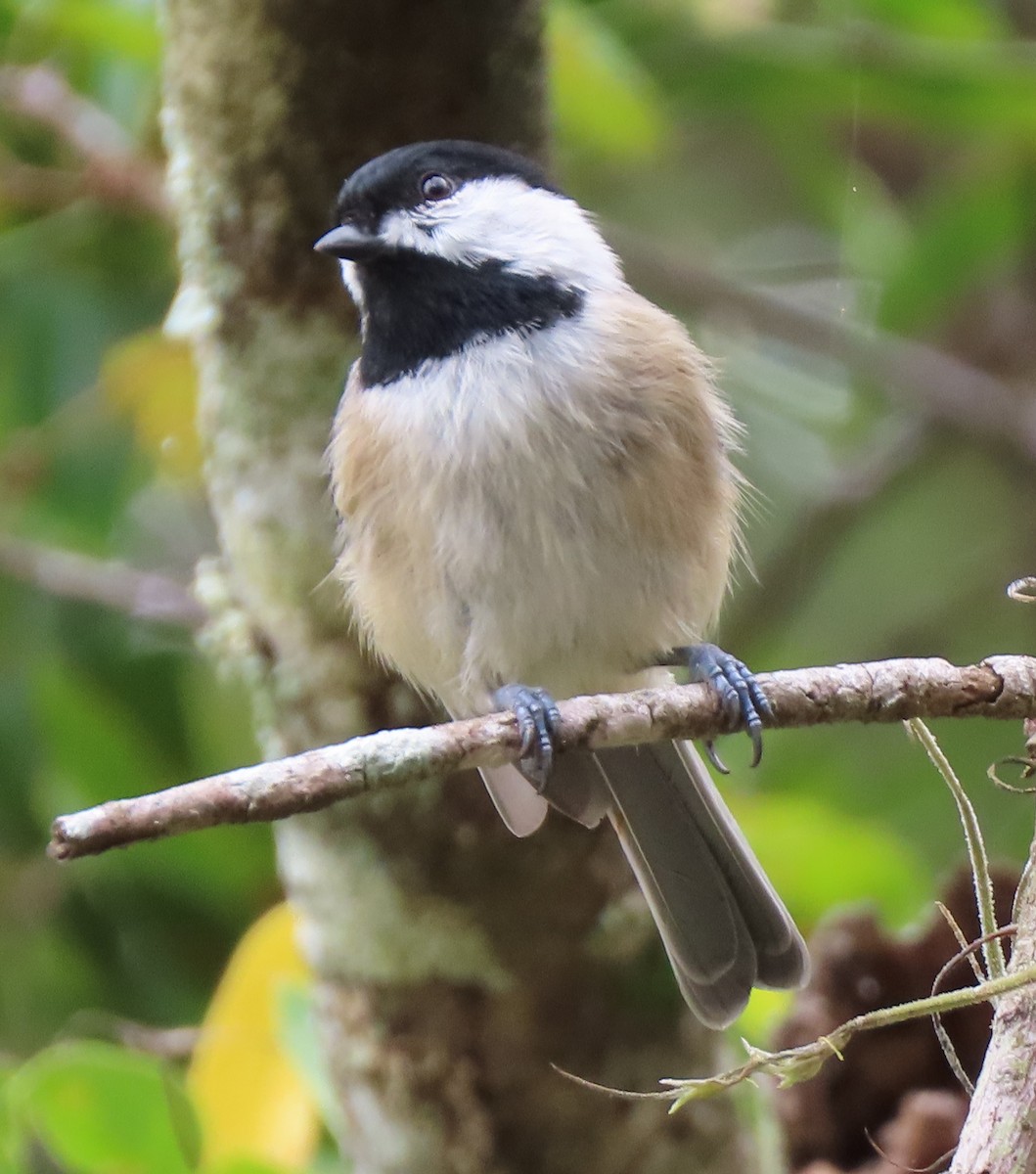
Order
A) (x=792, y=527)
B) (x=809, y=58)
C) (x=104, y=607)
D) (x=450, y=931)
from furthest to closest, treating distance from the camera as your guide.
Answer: (x=792, y=527)
(x=809, y=58)
(x=104, y=607)
(x=450, y=931)

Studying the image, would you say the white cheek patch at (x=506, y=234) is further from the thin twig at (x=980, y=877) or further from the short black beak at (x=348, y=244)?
the thin twig at (x=980, y=877)

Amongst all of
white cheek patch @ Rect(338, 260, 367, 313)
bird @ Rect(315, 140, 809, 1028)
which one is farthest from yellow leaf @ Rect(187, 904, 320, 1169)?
white cheek patch @ Rect(338, 260, 367, 313)

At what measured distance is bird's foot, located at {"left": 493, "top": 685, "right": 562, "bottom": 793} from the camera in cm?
116

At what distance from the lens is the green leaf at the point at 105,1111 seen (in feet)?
4.83

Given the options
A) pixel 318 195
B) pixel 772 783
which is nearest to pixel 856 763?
Answer: pixel 772 783

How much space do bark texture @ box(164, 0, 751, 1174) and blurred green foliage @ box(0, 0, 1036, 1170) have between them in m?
0.26

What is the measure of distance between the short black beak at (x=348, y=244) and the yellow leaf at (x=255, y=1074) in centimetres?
76

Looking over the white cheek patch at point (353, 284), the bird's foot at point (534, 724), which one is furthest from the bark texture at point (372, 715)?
the bird's foot at point (534, 724)

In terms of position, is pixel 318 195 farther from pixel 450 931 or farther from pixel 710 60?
pixel 710 60

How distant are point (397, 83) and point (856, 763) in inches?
56.6

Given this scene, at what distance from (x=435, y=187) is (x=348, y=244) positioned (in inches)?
5.5

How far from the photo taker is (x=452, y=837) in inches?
61.1

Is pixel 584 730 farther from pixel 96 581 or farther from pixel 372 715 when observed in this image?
pixel 96 581

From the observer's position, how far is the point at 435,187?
5.52 feet
